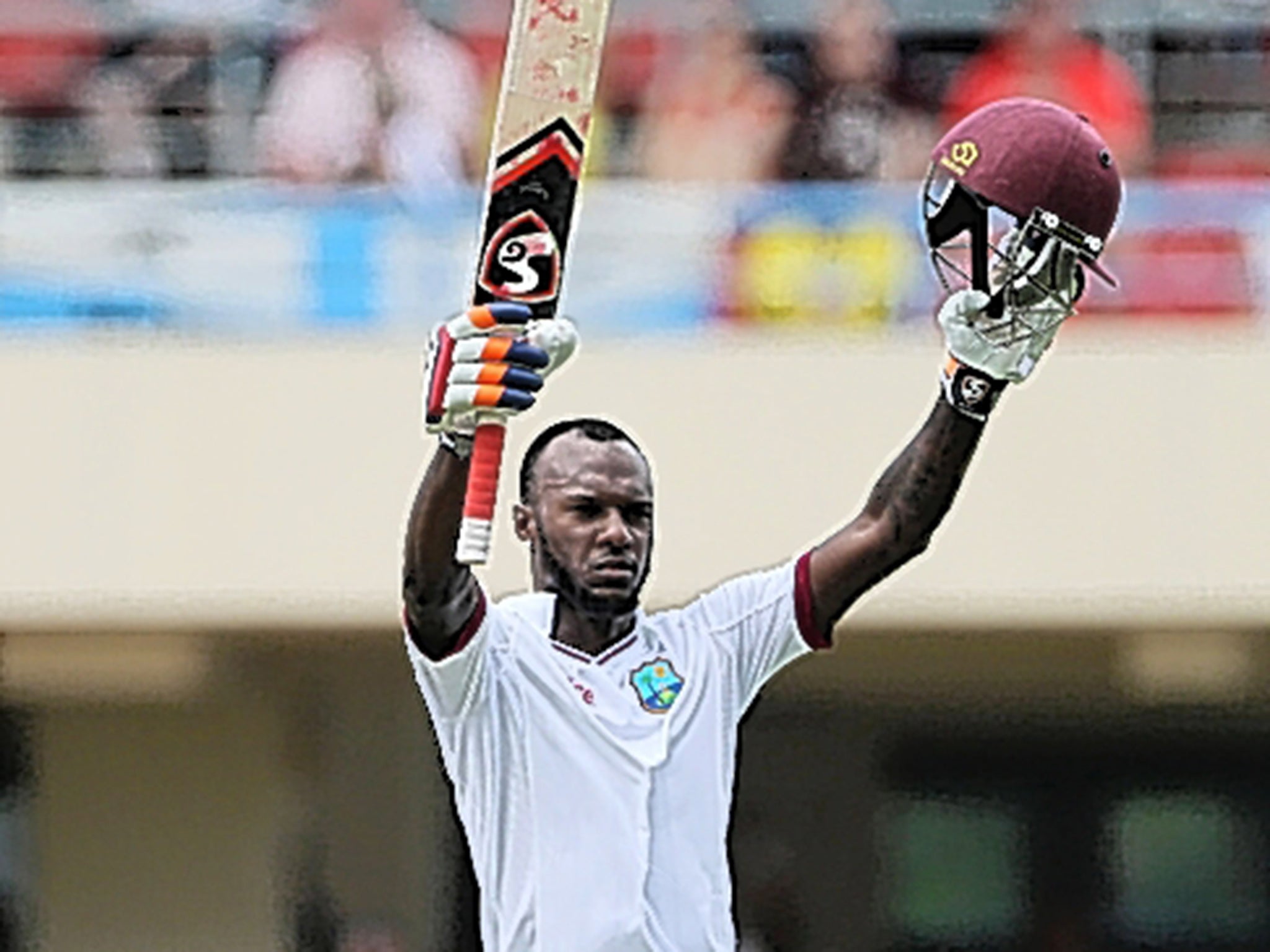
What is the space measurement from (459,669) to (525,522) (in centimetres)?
27

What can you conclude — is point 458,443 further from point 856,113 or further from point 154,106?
point 154,106

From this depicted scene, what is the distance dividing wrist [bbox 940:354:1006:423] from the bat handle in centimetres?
54

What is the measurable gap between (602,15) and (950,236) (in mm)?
455

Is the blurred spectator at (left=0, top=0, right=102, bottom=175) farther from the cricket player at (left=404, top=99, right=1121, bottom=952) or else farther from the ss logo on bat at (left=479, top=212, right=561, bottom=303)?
the ss logo on bat at (left=479, top=212, right=561, bottom=303)

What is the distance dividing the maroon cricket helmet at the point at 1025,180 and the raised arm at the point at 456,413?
1.57 feet

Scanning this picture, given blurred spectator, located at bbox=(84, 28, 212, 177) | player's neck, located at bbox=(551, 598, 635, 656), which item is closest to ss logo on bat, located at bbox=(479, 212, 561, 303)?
player's neck, located at bbox=(551, 598, 635, 656)

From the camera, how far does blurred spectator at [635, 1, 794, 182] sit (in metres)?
8.12

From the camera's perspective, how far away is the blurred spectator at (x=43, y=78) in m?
8.33

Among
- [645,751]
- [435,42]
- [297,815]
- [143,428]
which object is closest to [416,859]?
[297,815]

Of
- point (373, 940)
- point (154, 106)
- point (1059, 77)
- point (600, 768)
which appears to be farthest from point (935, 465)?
point (373, 940)

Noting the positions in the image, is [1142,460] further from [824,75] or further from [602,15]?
[602,15]

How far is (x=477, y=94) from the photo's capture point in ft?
Result: 26.7

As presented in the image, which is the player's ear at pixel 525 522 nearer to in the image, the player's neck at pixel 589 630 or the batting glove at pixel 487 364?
the player's neck at pixel 589 630

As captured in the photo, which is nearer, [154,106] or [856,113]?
[856,113]
